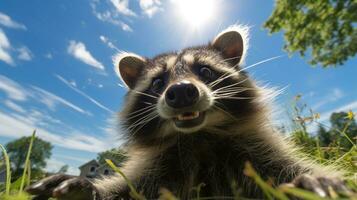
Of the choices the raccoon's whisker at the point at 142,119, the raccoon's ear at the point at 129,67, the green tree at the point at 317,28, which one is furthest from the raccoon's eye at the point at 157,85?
the green tree at the point at 317,28

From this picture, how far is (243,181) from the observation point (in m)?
3.30

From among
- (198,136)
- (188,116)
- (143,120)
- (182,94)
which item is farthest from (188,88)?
(143,120)

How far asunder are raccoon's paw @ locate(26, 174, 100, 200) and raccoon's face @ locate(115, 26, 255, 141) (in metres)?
1.03

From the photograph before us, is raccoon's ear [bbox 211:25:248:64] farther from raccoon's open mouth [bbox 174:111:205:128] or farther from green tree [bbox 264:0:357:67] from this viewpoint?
green tree [bbox 264:0:357:67]

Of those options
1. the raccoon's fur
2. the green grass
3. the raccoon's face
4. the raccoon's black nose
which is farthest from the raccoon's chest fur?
the green grass

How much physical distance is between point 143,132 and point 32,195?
5.44 feet

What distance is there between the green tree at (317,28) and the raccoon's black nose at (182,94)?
18.9 m

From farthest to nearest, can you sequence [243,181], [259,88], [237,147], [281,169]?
[259,88]
[237,147]
[281,169]
[243,181]

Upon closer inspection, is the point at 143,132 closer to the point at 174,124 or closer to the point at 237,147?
the point at 174,124

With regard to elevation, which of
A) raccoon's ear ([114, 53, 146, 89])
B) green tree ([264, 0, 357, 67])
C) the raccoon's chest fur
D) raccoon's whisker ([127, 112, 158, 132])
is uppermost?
green tree ([264, 0, 357, 67])

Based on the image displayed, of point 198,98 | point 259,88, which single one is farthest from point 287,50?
point 198,98

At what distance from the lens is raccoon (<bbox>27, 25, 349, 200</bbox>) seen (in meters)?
3.31

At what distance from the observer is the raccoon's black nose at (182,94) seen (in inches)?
132

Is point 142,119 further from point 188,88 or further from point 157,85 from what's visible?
point 188,88
